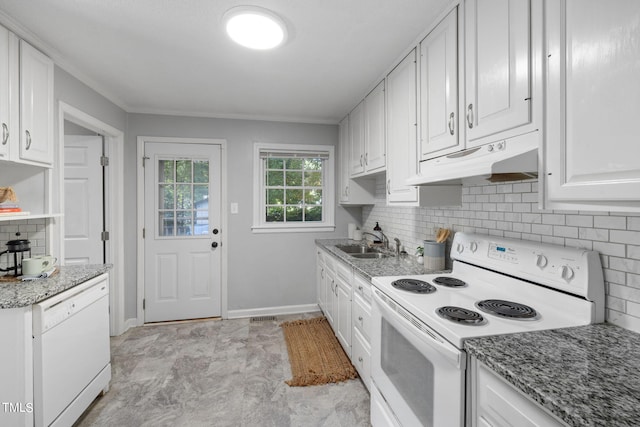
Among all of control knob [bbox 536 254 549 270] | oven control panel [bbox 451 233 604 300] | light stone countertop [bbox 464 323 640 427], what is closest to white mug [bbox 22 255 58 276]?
light stone countertop [bbox 464 323 640 427]

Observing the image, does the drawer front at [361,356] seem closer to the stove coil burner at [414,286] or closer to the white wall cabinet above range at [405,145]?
the stove coil burner at [414,286]

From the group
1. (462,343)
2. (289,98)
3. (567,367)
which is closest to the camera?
(567,367)

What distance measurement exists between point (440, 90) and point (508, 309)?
116cm

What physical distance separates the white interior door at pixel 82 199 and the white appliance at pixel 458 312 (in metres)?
2.83

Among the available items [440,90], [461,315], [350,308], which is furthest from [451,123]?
[350,308]

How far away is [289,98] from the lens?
290cm

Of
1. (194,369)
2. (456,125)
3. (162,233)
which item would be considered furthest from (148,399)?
(456,125)

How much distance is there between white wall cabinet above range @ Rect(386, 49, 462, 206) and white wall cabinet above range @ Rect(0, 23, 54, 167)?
2.35 m

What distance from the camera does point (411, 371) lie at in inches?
51.2

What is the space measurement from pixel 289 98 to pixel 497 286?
2.39 meters

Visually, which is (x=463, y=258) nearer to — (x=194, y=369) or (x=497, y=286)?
(x=497, y=286)

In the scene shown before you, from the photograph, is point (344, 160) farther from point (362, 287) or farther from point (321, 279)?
point (362, 287)

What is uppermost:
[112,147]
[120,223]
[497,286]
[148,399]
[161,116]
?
[161,116]

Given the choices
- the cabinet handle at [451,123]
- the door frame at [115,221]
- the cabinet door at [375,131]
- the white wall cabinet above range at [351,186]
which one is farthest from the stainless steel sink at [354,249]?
the door frame at [115,221]
